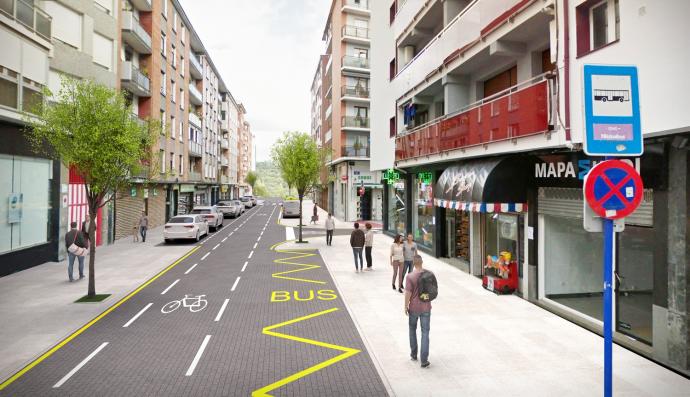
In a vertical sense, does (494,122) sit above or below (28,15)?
below

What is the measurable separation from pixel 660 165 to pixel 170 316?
1080cm

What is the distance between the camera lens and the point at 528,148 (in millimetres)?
9672

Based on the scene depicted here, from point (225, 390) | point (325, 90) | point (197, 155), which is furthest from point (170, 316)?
point (325, 90)

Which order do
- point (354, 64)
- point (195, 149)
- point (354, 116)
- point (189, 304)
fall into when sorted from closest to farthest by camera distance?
point (189, 304), point (354, 64), point (354, 116), point (195, 149)

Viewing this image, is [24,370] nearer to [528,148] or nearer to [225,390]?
[225,390]

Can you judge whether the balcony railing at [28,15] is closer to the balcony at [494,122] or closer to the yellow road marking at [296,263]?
the yellow road marking at [296,263]

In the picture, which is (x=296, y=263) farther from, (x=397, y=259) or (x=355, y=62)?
(x=355, y=62)

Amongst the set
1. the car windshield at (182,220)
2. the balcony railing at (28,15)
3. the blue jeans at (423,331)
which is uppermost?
the balcony railing at (28,15)

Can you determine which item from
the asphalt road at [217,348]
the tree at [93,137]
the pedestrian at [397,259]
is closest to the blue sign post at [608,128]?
the asphalt road at [217,348]

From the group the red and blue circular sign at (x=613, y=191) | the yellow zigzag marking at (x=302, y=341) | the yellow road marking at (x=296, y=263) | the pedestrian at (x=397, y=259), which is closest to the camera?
the red and blue circular sign at (x=613, y=191)

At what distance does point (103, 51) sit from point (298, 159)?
1184 cm

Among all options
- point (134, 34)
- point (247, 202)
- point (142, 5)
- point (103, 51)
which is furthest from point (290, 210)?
point (103, 51)

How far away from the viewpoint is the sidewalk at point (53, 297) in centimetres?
816

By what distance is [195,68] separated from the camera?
139 feet
